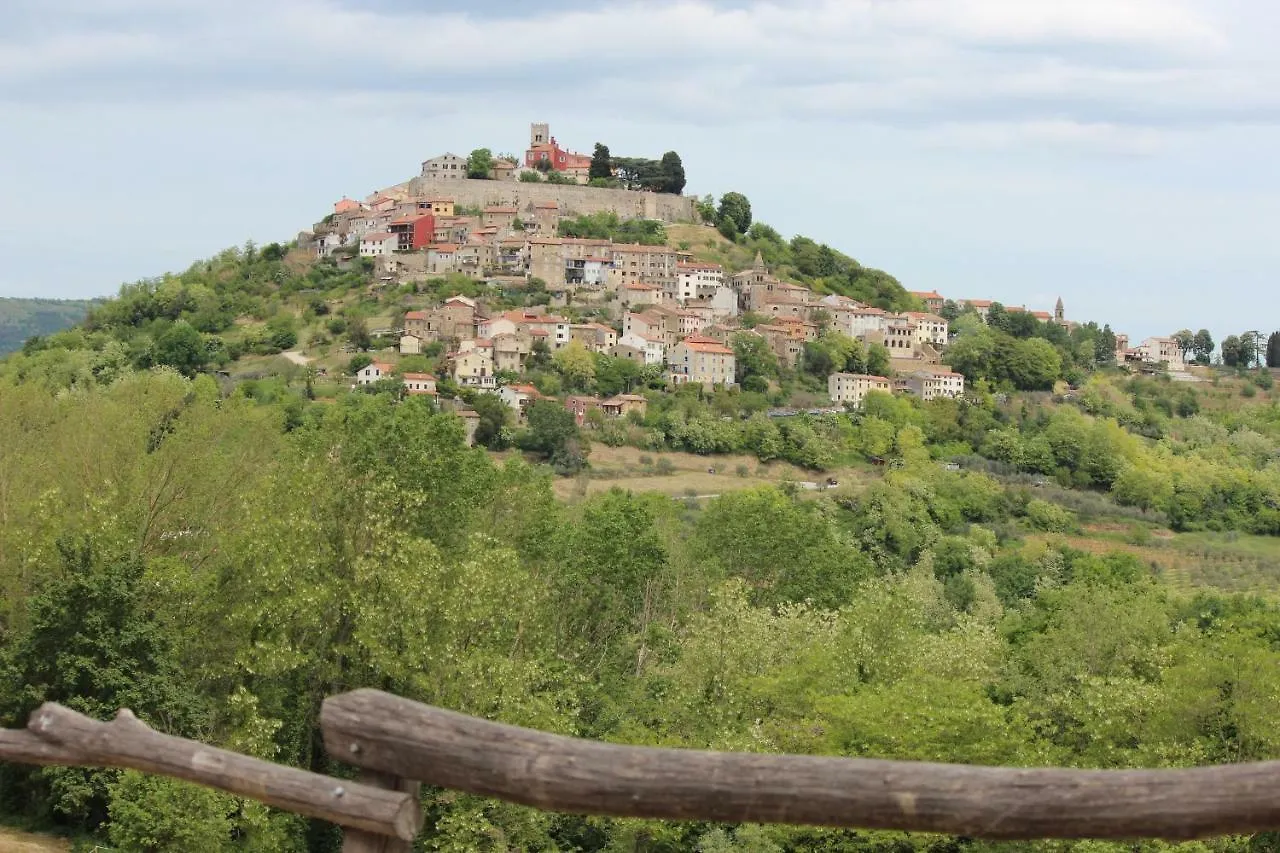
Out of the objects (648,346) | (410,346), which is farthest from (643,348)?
(410,346)

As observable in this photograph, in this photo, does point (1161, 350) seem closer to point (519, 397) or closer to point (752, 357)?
point (752, 357)

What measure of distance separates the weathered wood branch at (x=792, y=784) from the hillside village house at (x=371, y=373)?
65.8 meters

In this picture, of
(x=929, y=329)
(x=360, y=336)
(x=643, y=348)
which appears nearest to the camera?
(x=360, y=336)

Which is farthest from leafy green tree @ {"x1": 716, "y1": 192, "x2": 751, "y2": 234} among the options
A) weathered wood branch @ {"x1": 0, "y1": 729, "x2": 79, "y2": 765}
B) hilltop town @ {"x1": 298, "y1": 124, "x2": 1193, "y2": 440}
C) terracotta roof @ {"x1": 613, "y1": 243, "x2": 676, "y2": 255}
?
weathered wood branch @ {"x1": 0, "y1": 729, "x2": 79, "y2": 765}

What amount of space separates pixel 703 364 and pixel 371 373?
19.5 metres

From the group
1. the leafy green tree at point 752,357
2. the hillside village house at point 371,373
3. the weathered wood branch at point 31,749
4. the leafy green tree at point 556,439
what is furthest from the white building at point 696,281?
the weathered wood branch at point 31,749

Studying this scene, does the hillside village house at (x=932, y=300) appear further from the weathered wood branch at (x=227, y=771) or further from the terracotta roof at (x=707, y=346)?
the weathered wood branch at (x=227, y=771)

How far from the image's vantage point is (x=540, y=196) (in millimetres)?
100688

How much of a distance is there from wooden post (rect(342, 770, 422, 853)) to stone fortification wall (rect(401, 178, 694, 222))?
94.4 m

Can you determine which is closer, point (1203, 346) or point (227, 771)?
point (227, 771)

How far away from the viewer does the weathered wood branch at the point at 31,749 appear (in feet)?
17.3

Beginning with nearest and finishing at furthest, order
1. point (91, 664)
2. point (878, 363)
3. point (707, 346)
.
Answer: point (91, 664)
point (707, 346)
point (878, 363)

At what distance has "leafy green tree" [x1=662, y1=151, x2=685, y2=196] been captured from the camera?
106562 mm

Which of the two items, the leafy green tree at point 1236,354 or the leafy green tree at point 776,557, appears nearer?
the leafy green tree at point 776,557
